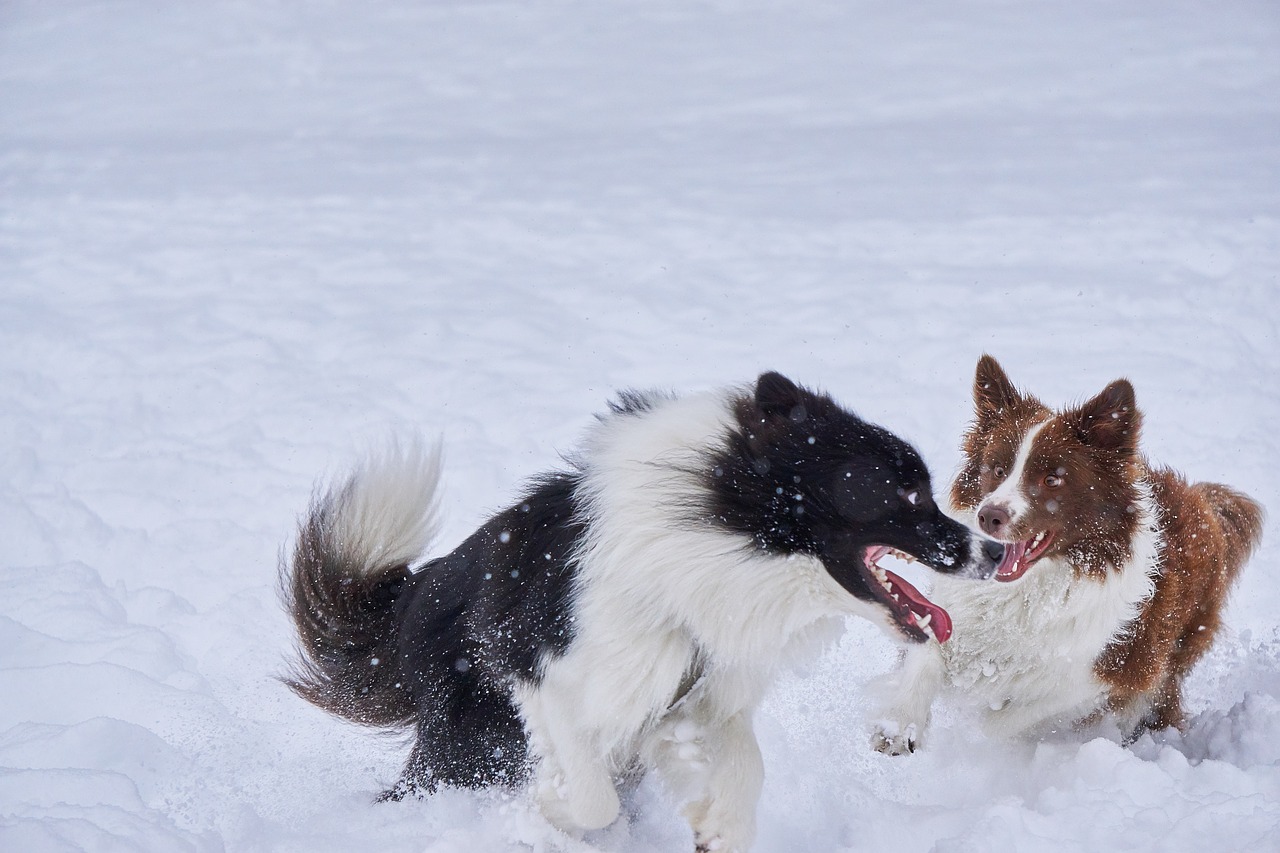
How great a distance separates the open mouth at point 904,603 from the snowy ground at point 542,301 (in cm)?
70

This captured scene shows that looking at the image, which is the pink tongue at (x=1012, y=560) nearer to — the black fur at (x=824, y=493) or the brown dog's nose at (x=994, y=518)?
the brown dog's nose at (x=994, y=518)

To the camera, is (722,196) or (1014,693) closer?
(1014,693)

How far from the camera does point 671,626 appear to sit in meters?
3.19

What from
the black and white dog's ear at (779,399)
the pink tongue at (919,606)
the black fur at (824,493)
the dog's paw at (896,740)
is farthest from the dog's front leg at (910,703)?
the black and white dog's ear at (779,399)

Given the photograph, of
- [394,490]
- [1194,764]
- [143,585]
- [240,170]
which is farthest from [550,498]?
[240,170]

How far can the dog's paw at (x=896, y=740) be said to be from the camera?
13.3 ft

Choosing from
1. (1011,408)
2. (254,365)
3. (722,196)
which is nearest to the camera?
(1011,408)

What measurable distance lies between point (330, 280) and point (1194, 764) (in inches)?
293

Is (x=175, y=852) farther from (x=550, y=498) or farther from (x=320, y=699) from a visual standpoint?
(x=550, y=498)

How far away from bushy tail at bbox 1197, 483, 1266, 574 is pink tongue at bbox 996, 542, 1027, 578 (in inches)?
49.1

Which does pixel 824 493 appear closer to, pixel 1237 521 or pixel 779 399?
pixel 779 399

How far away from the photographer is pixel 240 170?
12.0 m

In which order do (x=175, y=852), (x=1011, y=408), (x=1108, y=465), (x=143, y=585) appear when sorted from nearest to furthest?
(x=175, y=852), (x=1108, y=465), (x=1011, y=408), (x=143, y=585)

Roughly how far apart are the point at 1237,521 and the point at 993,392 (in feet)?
4.46
